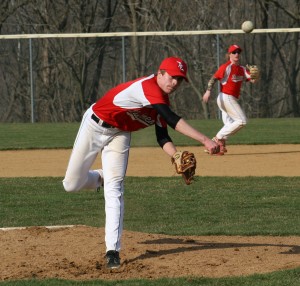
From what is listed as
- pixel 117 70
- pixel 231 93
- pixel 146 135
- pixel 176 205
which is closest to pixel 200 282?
pixel 176 205

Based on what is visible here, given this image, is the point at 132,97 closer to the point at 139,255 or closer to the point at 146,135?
the point at 139,255

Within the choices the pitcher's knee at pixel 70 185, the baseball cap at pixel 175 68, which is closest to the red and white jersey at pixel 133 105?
the baseball cap at pixel 175 68

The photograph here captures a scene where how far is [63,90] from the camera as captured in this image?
27.2 m

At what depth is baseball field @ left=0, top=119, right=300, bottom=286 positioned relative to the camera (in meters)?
6.02

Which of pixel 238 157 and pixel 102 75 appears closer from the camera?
pixel 238 157

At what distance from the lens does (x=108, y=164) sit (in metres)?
6.41

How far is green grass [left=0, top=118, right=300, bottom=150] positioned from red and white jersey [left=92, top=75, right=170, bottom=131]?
997 cm

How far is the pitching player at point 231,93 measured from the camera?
46.6 feet

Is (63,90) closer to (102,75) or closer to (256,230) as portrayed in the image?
(102,75)

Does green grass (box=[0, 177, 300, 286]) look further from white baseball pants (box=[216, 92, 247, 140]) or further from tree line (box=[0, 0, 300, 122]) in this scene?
tree line (box=[0, 0, 300, 122])

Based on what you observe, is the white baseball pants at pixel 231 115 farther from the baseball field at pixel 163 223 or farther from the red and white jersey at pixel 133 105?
the red and white jersey at pixel 133 105

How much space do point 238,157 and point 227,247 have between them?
23.6ft

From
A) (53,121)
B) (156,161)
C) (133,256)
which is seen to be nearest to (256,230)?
(133,256)

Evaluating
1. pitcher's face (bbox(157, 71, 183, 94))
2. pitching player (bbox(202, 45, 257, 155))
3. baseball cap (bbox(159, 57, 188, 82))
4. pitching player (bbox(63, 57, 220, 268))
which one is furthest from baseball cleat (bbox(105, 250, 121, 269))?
pitching player (bbox(202, 45, 257, 155))
